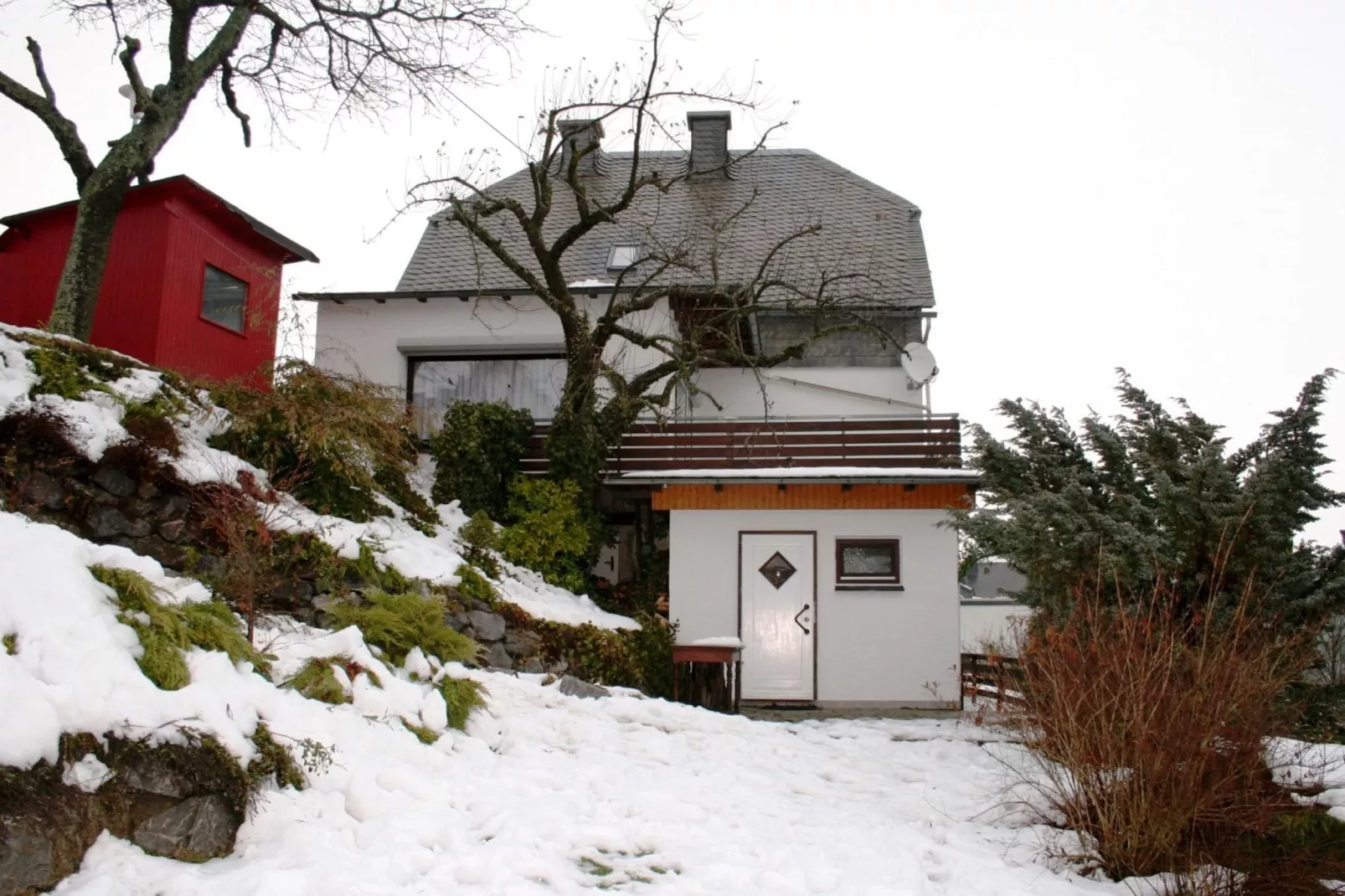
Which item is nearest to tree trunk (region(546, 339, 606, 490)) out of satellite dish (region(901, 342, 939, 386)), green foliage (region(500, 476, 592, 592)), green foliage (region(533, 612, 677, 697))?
green foliage (region(500, 476, 592, 592))

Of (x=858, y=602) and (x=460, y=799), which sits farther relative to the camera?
(x=858, y=602)

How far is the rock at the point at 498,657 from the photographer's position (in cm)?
1043

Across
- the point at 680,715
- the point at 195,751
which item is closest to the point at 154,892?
the point at 195,751

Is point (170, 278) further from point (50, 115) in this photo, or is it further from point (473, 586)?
point (473, 586)

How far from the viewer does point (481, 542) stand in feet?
42.8

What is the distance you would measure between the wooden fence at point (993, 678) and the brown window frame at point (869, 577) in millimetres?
1503

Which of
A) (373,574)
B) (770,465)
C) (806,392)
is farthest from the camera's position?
(806,392)

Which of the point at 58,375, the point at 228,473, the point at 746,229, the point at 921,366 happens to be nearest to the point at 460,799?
the point at 228,473

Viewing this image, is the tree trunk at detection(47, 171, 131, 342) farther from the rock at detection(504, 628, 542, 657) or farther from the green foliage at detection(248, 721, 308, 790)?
the green foliage at detection(248, 721, 308, 790)

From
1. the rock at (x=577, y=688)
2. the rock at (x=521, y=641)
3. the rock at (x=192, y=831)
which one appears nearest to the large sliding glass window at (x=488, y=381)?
the rock at (x=521, y=641)

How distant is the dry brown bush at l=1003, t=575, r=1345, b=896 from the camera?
226 inches

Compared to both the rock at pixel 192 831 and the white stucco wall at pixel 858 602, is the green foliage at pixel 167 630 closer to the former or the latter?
the rock at pixel 192 831

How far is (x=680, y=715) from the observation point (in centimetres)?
949

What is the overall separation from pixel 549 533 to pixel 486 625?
3177 mm
